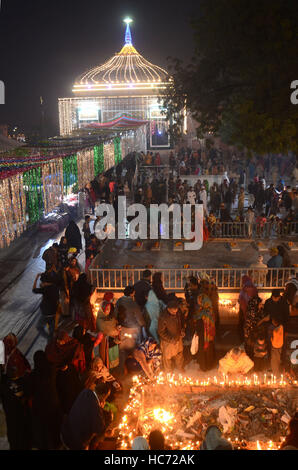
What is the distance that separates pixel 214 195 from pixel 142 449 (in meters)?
12.2

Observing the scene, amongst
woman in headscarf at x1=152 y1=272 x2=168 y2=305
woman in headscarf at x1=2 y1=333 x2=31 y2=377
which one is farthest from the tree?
woman in headscarf at x1=2 y1=333 x2=31 y2=377

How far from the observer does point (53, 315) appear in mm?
8008

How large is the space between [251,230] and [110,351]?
7682mm

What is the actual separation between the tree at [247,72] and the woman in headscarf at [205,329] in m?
6.20

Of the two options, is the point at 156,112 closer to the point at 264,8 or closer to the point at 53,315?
the point at 264,8

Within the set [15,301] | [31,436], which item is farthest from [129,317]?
[15,301]

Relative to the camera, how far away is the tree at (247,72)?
36.6ft

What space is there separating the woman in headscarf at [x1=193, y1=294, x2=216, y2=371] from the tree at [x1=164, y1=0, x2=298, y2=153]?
6.20 metres

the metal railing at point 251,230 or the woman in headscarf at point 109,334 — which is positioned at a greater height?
the metal railing at point 251,230

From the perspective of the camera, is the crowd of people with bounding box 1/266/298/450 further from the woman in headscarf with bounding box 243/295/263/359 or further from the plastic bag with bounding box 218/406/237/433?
the plastic bag with bounding box 218/406/237/433

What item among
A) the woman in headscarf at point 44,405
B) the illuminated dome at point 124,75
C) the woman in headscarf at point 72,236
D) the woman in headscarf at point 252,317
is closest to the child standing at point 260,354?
the woman in headscarf at point 252,317

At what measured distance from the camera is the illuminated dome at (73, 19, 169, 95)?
3002 cm

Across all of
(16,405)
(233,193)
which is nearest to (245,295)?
(16,405)

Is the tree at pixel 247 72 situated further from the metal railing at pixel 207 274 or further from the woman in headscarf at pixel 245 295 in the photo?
the woman in headscarf at pixel 245 295
